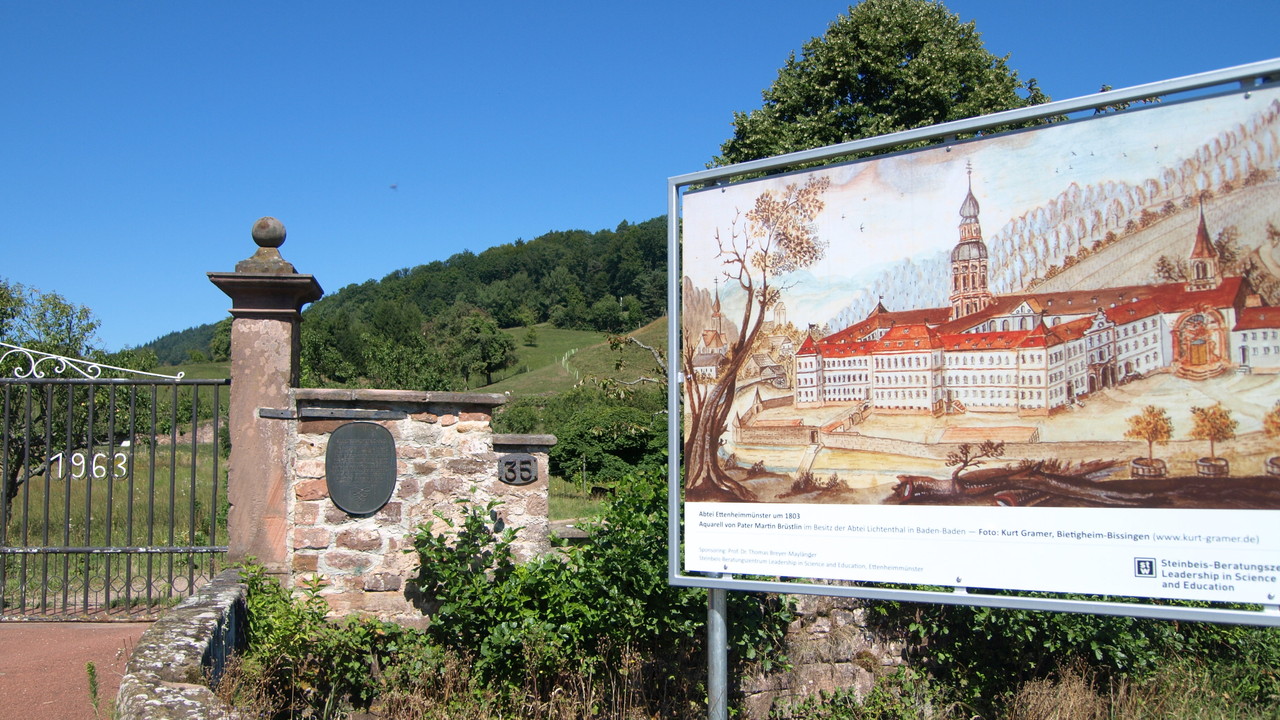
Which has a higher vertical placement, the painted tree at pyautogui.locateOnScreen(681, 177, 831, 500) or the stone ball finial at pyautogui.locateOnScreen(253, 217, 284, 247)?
the stone ball finial at pyautogui.locateOnScreen(253, 217, 284, 247)

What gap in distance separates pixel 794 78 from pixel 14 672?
48.3 ft

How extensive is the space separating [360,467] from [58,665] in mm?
1899

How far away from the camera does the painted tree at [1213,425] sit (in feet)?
8.95

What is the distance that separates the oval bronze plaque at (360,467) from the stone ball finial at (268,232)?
1.40 metres

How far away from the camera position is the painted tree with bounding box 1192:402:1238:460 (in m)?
2.73

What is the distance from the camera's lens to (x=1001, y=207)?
10.3ft

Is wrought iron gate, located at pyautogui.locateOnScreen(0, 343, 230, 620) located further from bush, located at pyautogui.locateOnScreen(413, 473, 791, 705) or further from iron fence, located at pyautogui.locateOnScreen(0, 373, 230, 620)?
bush, located at pyautogui.locateOnScreen(413, 473, 791, 705)

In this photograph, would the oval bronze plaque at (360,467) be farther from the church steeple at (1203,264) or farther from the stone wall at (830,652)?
the church steeple at (1203,264)

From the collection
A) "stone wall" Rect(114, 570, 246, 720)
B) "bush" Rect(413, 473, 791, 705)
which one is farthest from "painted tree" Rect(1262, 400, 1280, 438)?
"stone wall" Rect(114, 570, 246, 720)

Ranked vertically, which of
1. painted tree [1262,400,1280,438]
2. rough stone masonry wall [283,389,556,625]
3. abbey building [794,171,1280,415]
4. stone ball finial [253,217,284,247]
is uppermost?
stone ball finial [253,217,284,247]

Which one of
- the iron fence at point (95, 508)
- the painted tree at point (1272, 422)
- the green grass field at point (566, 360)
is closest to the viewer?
the painted tree at point (1272, 422)

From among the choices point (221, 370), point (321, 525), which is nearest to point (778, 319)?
point (321, 525)

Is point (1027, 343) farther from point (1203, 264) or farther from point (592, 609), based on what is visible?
point (592, 609)

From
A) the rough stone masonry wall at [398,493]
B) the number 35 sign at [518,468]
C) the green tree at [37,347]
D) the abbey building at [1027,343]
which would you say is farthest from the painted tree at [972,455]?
the green tree at [37,347]
